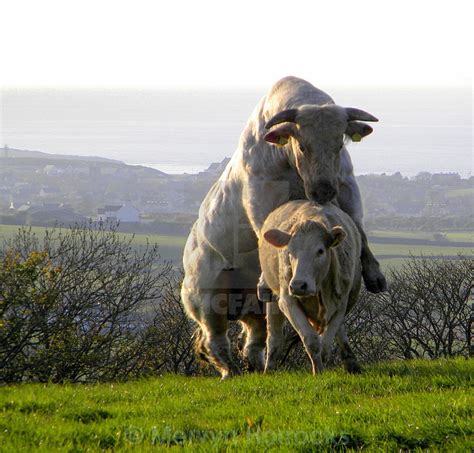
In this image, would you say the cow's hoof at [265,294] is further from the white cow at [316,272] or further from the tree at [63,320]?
the tree at [63,320]

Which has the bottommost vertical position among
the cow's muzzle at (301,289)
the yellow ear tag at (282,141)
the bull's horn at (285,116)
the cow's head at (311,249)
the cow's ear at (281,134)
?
the cow's muzzle at (301,289)

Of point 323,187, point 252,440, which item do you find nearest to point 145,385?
point 323,187

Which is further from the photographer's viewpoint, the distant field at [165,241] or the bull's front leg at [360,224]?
the distant field at [165,241]

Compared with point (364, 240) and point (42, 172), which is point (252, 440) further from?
point (42, 172)

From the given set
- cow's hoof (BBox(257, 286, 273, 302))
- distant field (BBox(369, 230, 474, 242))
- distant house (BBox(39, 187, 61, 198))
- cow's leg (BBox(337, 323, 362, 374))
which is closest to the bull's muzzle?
cow's hoof (BBox(257, 286, 273, 302))

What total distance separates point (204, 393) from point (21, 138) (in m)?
98.7

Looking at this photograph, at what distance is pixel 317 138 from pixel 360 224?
4.97 feet

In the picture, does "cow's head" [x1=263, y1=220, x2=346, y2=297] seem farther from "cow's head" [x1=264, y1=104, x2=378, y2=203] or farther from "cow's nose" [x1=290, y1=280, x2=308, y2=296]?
"cow's head" [x1=264, y1=104, x2=378, y2=203]

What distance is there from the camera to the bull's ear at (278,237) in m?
10.9

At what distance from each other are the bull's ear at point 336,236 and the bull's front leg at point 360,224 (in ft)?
4.35

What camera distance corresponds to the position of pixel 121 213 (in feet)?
185

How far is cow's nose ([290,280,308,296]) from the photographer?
33.8 ft

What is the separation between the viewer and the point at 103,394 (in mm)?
10086

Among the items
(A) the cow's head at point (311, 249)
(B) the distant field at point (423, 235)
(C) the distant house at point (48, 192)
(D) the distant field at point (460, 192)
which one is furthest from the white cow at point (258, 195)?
(D) the distant field at point (460, 192)
